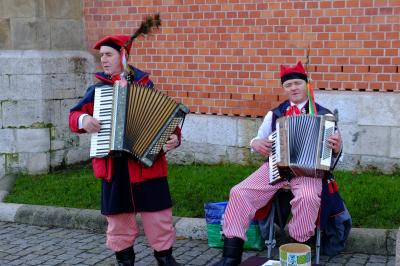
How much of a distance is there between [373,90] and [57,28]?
3.96 metres

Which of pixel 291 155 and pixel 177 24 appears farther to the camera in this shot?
pixel 177 24

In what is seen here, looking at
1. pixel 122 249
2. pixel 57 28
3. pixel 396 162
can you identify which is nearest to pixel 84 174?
pixel 57 28

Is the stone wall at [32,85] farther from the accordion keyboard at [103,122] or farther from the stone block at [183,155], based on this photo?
the accordion keyboard at [103,122]

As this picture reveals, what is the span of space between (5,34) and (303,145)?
4.69m

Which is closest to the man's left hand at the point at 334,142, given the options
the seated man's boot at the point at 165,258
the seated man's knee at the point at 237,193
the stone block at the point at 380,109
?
the seated man's knee at the point at 237,193

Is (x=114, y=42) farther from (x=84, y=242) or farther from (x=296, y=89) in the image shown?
(x=84, y=242)

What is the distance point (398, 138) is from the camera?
259 inches

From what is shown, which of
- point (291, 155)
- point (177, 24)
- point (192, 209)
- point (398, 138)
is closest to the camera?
point (291, 155)

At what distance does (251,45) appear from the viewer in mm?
7312

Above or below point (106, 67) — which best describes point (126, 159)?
below

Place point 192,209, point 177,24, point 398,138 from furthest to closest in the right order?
point 177,24
point 398,138
point 192,209

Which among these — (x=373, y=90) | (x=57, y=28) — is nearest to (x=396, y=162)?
(x=373, y=90)

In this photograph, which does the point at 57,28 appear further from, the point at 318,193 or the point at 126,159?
the point at 318,193

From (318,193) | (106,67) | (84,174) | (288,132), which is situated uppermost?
(106,67)
